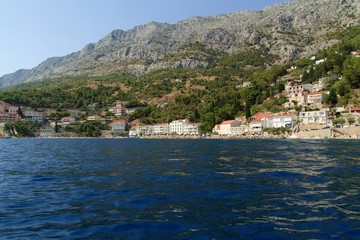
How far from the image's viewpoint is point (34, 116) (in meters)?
158

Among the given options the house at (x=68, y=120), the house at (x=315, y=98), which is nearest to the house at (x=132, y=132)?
the house at (x=68, y=120)

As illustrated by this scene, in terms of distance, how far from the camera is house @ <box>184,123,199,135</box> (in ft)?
424

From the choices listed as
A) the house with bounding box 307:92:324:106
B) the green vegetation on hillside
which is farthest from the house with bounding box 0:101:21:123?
the house with bounding box 307:92:324:106

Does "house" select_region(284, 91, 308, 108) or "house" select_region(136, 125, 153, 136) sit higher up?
"house" select_region(284, 91, 308, 108)

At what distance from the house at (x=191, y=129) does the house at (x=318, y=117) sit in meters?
44.8

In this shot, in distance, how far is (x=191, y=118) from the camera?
461ft

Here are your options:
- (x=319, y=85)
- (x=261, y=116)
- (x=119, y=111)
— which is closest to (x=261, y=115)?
(x=261, y=116)

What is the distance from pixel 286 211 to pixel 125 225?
15.8 ft

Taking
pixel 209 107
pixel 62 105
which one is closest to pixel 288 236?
pixel 209 107

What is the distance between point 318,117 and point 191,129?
53.1 metres

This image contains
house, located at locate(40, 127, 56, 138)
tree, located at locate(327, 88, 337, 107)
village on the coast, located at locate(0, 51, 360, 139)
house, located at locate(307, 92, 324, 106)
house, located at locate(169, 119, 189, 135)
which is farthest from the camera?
house, located at locate(40, 127, 56, 138)

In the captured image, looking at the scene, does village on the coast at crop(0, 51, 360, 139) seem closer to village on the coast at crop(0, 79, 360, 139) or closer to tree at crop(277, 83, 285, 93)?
village on the coast at crop(0, 79, 360, 139)

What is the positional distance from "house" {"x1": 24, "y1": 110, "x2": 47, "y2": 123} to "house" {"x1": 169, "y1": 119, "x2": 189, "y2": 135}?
66.1m

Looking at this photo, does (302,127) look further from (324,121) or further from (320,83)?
(320,83)
